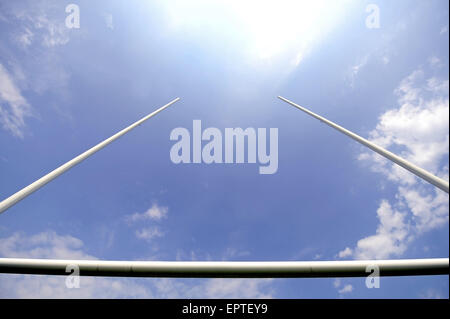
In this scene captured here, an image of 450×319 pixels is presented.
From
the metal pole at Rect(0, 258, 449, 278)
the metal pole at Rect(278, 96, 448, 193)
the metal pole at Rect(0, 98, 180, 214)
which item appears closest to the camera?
the metal pole at Rect(278, 96, 448, 193)

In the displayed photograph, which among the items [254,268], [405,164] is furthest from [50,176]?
[405,164]

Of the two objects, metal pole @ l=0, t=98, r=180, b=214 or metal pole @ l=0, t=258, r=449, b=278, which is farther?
metal pole @ l=0, t=98, r=180, b=214

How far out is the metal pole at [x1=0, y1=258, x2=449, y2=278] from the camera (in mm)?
7273

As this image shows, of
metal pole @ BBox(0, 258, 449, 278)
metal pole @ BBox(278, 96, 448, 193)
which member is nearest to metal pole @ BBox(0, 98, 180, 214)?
metal pole @ BBox(0, 258, 449, 278)

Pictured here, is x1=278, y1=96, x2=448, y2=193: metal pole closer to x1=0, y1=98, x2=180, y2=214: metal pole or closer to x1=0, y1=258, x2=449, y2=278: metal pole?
x1=0, y1=258, x2=449, y2=278: metal pole

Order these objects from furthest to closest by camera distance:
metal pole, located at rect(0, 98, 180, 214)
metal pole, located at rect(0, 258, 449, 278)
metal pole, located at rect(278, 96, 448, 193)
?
metal pole, located at rect(0, 98, 180, 214) → metal pole, located at rect(0, 258, 449, 278) → metal pole, located at rect(278, 96, 448, 193)

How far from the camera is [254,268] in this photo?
7438mm

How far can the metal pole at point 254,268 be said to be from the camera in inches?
286

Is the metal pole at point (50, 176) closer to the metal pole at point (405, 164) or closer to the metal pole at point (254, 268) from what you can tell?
the metal pole at point (254, 268)

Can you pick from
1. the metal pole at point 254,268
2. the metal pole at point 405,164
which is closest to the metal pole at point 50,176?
the metal pole at point 254,268

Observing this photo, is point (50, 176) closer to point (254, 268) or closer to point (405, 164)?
point (254, 268)

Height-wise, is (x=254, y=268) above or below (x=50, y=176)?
below
